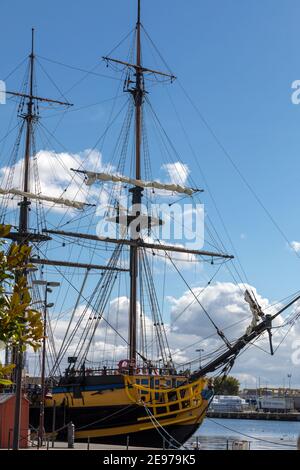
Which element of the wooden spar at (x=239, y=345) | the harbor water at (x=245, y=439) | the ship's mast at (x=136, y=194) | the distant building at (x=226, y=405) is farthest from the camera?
the distant building at (x=226, y=405)

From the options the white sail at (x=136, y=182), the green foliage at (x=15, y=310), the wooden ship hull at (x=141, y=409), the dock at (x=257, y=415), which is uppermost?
the white sail at (x=136, y=182)

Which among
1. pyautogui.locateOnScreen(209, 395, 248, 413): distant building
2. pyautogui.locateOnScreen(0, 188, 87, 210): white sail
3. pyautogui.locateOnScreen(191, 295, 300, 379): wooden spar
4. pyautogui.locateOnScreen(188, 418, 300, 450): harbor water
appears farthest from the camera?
pyautogui.locateOnScreen(209, 395, 248, 413): distant building

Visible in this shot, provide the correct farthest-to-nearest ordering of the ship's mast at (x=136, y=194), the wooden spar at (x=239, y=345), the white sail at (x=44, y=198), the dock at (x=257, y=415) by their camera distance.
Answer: the dock at (x=257, y=415), the white sail at (x=44, y=198), the ship's mast at (x=136, y=194), the wooden spar at (x=239, y=345)

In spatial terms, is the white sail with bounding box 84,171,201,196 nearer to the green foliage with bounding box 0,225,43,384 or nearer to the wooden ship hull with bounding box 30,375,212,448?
the wooden ship hull with bounding box 30,375,212,448

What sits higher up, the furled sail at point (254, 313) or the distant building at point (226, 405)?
the furled sail at point (254, 313)

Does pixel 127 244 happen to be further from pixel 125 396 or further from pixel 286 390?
pixel 286 390

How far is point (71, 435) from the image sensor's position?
3259 centimetres

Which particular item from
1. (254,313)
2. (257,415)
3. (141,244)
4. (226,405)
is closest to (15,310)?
(254,313)

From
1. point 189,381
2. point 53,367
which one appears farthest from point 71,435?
point 53,367

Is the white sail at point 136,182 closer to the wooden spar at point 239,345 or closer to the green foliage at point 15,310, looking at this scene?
the wooden spar at point 239,345

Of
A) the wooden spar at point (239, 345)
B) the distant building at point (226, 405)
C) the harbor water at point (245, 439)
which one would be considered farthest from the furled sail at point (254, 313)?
the distant building at point (226, 405)

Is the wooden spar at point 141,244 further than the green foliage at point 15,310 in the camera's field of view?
Yes

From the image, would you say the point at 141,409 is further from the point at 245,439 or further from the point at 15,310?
the point at 245,439

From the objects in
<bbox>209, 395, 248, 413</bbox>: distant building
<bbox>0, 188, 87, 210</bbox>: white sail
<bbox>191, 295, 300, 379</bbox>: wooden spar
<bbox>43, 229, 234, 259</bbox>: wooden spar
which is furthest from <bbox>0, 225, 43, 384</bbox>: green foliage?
<bbox>209, 395, 248, 413</bbox>: distant building
